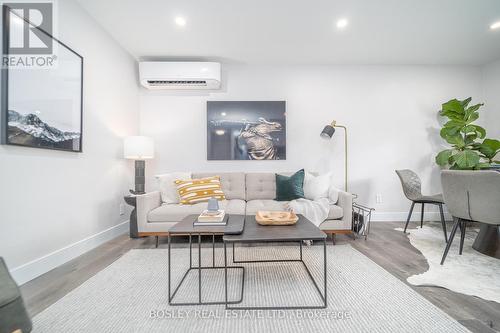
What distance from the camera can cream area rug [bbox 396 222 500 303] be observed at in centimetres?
160

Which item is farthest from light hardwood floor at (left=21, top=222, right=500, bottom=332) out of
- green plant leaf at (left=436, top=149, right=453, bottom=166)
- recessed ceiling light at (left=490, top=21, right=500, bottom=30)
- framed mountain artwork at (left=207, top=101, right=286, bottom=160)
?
recessed ceiling light at (left=490, top=21, right=500, bottom=30)

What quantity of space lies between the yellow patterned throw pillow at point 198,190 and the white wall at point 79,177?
90 centimetres

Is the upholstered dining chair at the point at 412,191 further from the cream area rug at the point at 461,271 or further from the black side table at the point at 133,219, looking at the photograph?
the black side table at the point at 133,219

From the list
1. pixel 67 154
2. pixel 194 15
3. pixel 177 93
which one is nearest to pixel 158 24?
pixel 194 15

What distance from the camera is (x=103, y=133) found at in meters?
2.67

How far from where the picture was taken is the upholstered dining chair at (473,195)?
1760mm

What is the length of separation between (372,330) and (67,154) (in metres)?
2.77

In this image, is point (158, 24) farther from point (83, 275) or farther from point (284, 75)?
point (83, 275)

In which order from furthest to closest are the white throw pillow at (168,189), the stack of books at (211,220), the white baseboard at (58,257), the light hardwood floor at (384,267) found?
the white throw pillow at (168,189)
the white baseboard at (58,257)
the stack of books at (211,220)
the light hardwood floor at (384,267)

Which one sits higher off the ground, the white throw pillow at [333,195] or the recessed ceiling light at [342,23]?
the recessed ceiling light at [342,23]

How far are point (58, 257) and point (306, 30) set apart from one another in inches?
138

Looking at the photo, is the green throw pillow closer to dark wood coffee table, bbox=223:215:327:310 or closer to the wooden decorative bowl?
the wooden decorative bowl

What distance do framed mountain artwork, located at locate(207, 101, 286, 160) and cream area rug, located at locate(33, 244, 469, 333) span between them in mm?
1877

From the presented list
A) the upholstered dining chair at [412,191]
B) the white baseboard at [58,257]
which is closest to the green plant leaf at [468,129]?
the upholstered dining chair at [412,191]
